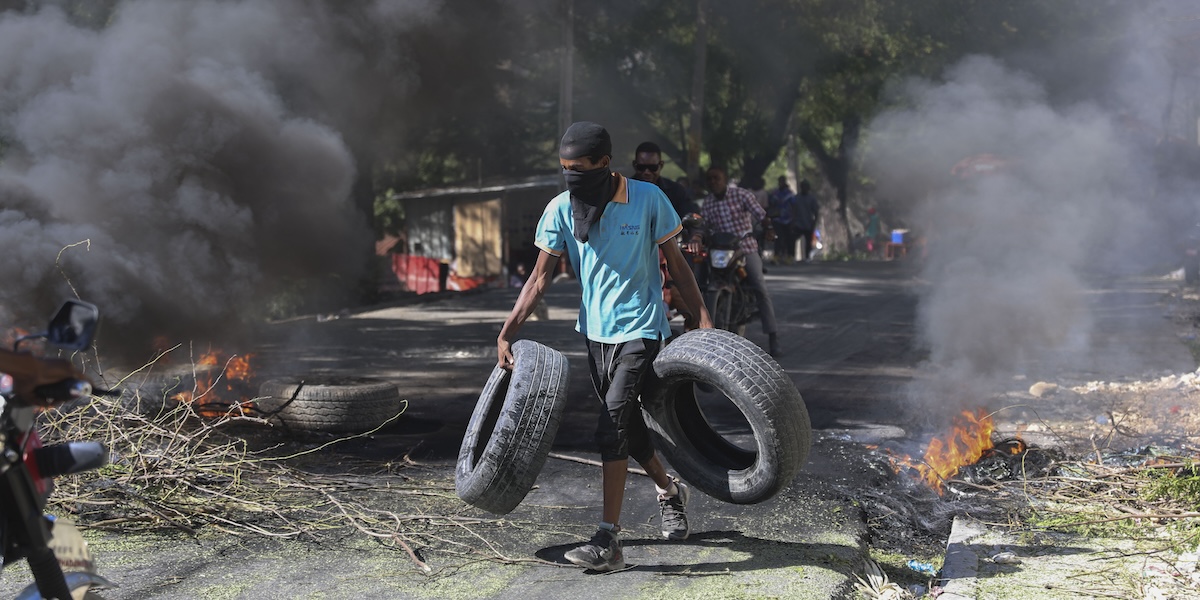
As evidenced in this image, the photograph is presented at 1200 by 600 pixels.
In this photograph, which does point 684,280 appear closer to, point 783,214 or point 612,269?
point 612,269

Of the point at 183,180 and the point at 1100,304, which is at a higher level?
the point at 183,180

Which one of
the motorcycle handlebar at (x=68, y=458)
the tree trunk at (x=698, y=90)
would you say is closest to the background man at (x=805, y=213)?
the tree trunk at (x=698, y=90)

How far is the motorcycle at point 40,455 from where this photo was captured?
2428mm

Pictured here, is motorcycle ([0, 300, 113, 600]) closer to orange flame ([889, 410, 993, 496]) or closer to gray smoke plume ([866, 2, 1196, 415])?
orange flame ([889, 410, 993, 496])

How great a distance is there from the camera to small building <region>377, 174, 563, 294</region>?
25438 millimetres

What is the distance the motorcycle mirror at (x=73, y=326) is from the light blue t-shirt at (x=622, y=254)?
6.71 ft

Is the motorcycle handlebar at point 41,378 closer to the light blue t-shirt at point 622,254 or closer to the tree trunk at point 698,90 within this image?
the light blue t-shirt at point 622,254

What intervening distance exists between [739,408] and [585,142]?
118cm

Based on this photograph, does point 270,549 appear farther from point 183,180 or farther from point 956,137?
point 956,137

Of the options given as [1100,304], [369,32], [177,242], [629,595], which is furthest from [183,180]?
[1100,304]

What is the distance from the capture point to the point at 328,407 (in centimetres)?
653

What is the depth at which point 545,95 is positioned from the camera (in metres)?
23.1

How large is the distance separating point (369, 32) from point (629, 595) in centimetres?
1133

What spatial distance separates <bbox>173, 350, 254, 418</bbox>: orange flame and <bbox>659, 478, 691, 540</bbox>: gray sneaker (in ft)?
9.55
